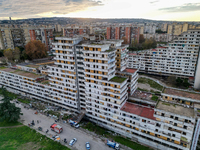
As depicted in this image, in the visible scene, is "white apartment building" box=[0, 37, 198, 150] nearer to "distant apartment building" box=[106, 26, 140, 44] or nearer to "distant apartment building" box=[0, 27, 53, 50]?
"distant apartment building" box=[0, 27, 53, 50]

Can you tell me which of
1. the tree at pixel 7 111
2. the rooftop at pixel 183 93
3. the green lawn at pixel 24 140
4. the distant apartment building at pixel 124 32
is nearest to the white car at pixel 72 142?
the green lawn at pixel 24 140

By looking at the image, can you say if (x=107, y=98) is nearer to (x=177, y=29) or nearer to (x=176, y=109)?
(x=176, y=109)

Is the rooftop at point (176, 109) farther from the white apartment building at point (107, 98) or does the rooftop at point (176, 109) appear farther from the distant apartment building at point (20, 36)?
the distant apartment building at point (20, 36)

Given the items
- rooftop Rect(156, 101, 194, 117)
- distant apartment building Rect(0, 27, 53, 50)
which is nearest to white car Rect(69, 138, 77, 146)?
rooftop Rect(156, 101, 194, 117)

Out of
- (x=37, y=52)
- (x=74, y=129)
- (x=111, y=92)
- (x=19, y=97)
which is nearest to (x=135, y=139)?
(x=111, y=92)

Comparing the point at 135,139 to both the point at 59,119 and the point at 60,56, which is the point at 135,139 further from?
the point at 60,56

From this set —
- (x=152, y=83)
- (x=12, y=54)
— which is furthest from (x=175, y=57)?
(x=12, y=54)

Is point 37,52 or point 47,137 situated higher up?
point 37,52
